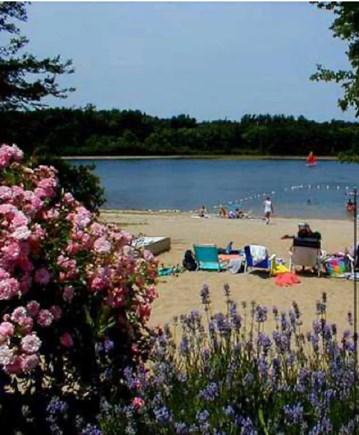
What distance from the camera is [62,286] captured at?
3293 mm

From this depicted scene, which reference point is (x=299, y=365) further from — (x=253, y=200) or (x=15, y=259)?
(x=253, y=200)

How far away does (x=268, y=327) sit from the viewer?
7.90m

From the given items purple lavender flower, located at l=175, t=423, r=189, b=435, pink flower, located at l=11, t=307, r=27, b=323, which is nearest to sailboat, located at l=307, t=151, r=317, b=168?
pink flower, located at l=11, t=307, r=27, b=323

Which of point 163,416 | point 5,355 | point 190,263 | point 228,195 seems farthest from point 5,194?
point 228,195

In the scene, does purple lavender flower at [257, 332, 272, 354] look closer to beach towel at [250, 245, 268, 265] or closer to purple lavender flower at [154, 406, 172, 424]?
purple lavender flower at [154, 406, 172, 424]

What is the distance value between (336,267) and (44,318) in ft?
33.1

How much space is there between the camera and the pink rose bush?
3086 millimetres

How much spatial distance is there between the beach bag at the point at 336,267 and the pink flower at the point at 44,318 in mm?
9832

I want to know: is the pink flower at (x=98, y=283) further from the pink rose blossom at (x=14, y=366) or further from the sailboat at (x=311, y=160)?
the sailboat at (x=311, y=160)

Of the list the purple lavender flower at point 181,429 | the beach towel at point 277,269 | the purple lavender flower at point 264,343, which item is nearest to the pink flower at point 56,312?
the purple lavender flower at point 181,429

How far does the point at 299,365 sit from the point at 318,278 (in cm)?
879

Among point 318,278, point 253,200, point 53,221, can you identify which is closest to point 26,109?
point 318,278

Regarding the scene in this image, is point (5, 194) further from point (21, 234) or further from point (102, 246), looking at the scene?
point (102, 246)

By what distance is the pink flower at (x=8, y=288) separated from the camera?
3.01 meters
